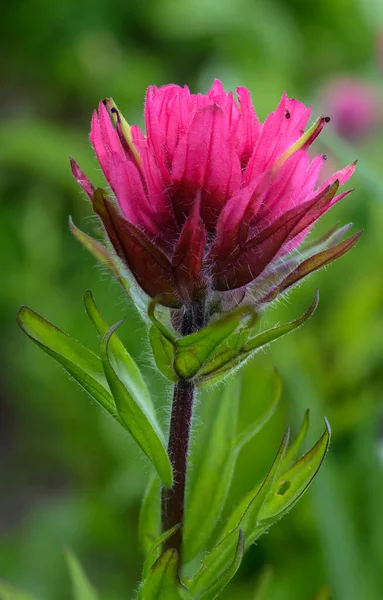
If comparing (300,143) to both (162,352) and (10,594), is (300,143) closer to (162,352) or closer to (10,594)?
(162,352)

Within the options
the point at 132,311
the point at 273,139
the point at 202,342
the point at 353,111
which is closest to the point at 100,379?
the point at 202,342

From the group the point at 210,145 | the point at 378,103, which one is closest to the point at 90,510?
the point at 210,145

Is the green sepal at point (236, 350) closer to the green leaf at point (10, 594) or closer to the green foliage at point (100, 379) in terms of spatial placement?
the green foliage at point (100, 379)

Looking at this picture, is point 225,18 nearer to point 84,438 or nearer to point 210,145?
point 84,438

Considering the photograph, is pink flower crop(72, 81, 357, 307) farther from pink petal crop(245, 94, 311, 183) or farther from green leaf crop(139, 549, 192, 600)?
green leaf crop(139, 549, 192, 600)

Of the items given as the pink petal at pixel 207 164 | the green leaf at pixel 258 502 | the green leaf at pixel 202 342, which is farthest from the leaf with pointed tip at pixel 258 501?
the pink petal at pixel 207 164
